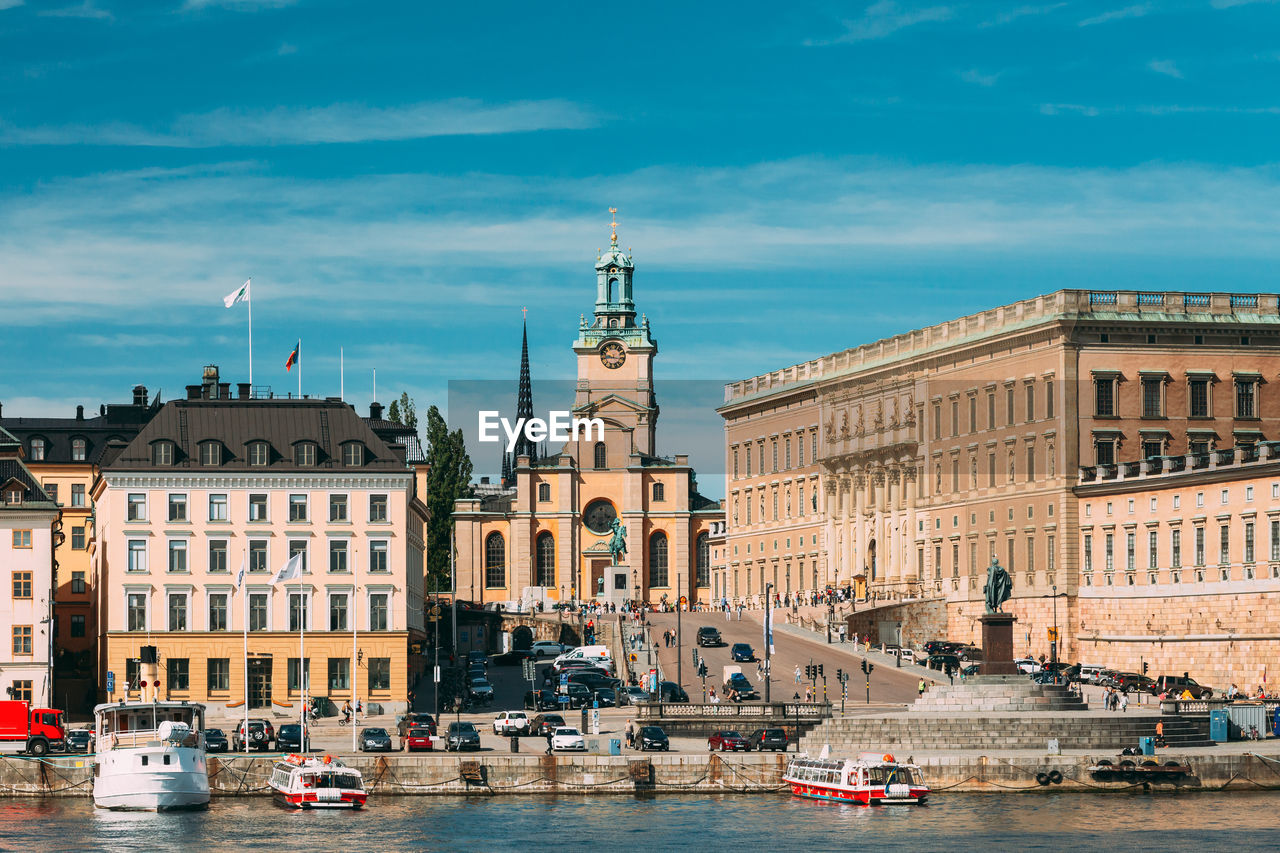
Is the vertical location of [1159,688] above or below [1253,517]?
below

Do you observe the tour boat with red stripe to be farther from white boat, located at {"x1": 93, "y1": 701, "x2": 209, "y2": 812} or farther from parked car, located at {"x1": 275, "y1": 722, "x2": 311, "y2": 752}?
white boat, located at {"x1": 93, "y1": 701, "x2": 209, "y2": 812}

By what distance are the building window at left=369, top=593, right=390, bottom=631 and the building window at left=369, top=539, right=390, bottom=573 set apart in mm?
1188

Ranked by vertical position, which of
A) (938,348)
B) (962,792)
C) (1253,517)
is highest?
(938,348)

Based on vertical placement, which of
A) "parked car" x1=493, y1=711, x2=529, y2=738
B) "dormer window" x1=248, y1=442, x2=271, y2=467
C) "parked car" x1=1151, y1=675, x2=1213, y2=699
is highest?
"dormer window" x1=248, y1=442, x2=271, y2=467

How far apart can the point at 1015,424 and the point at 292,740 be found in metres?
57.1

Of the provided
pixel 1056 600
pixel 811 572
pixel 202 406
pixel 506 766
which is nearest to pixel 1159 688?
pixel 1056 600

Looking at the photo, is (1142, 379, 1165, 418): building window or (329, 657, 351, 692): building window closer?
(329, 657, 351, 692): building window

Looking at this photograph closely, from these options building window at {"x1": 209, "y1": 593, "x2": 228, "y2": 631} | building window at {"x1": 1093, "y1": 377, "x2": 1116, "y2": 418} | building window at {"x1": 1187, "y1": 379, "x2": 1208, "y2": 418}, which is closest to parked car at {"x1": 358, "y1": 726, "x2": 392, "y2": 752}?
building window at {"x1": 209, "y1": 593, "x2": 228, "y2": 631}

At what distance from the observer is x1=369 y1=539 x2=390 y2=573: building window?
118 metres

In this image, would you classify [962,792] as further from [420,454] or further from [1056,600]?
[420,454]

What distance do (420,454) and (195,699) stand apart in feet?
186

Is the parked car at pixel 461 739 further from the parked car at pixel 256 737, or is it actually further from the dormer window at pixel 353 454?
the dormer window at pixel 353 454

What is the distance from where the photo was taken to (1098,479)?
135750 mm

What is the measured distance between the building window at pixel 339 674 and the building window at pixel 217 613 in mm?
4955
